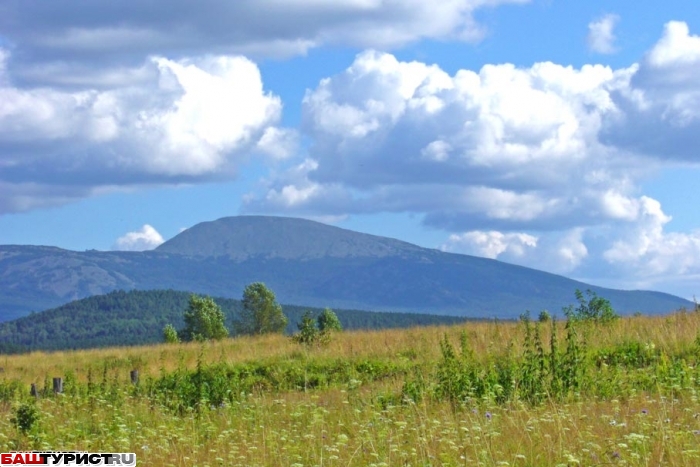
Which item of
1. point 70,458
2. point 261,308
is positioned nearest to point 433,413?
point 70,458

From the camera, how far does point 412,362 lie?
24.5 m

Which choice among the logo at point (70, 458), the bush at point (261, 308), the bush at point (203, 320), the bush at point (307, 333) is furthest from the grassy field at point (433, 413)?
the bush at point (261, 308)

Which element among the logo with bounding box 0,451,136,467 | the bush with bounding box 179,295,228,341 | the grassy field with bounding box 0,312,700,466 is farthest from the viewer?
the bush with bounding box 179,295,228,341

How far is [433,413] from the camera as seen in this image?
14.1 meters

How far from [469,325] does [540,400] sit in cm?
1941

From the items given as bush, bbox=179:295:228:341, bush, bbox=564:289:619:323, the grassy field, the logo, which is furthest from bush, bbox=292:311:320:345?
bush, bbox=179:295:228:341

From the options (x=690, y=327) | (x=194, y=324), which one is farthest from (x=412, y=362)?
(x=194, y=324)

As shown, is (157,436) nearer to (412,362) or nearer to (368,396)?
(368,396)

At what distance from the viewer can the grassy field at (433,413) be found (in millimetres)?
10633

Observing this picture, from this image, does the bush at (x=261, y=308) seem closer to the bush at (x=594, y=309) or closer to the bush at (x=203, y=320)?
the bush at (x=203, y=320)

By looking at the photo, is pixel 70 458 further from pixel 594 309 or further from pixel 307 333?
pixel 594 309

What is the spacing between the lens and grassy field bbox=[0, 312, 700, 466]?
34.9 ft

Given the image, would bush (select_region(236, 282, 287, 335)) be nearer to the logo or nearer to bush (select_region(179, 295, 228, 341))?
bush (select_region(179, 295, 228, 341))

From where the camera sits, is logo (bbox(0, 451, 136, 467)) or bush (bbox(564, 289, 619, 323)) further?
bush (bbox(564, 289, 619, 323))
